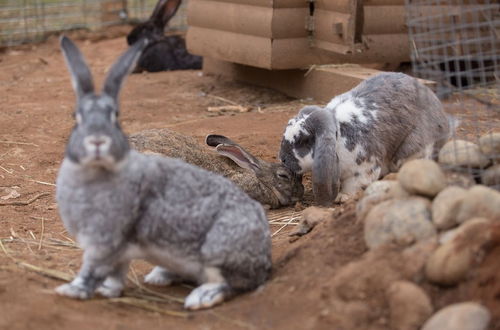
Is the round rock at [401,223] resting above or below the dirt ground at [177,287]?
above

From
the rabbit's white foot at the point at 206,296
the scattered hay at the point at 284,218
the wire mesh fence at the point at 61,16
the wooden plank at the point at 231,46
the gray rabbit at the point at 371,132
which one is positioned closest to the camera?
the rabbit's white foot at the point at 206,296

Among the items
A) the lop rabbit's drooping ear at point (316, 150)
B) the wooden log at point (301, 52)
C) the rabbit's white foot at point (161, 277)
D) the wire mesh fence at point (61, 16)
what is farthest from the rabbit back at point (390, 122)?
the wire mesh fence at point (61, 16)

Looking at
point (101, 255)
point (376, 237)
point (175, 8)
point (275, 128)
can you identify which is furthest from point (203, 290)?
point (175, 8)

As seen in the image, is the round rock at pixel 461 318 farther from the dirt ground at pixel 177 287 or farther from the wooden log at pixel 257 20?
the wooden log at pixel 257 20

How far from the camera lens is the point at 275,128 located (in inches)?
311

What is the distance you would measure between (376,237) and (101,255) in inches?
51.6

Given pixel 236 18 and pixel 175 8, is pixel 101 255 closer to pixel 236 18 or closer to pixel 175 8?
pixel 236 18

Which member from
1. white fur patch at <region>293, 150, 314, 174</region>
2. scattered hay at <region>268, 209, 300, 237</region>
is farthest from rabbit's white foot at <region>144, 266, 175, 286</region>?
white fur patch at <region>293, 150, 314, 174</region>

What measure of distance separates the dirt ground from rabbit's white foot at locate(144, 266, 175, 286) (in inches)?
2.1

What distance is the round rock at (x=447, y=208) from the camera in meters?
3.85

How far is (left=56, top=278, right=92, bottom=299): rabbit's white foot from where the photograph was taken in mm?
3973

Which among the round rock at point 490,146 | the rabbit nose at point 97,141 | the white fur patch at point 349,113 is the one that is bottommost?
the white fur patch at point 349,113

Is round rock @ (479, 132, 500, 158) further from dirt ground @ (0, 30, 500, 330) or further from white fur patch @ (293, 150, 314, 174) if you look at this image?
white fur patch @ (293, 150, 314, 174)

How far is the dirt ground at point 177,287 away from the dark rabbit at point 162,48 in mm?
2594
